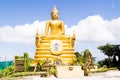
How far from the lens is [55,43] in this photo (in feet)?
121

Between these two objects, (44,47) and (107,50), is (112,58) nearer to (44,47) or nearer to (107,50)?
(107,50)

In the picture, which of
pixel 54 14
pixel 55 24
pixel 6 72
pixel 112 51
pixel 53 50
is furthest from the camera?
pixel 112 51

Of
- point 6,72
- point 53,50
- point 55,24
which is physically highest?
point 55,24

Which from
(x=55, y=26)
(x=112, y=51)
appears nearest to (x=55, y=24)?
(x=55, y=26)

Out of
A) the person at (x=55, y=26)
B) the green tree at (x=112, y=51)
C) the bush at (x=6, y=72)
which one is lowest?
the bush at (x=6, y=72)

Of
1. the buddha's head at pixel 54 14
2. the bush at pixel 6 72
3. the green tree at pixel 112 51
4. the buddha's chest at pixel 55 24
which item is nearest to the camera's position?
the bush at pixel 6 72

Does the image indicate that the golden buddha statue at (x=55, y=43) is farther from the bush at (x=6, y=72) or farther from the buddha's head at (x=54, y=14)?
the bush at (x=6, y=72)

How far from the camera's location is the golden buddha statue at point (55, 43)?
120 feet

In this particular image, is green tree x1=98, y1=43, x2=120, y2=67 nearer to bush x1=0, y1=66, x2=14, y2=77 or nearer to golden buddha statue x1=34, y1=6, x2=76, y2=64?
golden buddha statue x1=34, y1=6, x2=76, y2=64

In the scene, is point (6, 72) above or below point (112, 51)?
below

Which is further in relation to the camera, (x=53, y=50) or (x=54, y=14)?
(x=54, y=14)

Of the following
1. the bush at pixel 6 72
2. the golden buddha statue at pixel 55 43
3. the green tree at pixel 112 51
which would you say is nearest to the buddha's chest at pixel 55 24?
the golden buddha statue at pixel 55 43

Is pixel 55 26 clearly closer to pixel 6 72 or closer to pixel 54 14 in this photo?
pixel 54 14

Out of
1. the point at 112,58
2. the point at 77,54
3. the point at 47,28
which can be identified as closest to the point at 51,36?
the point at 47,28
